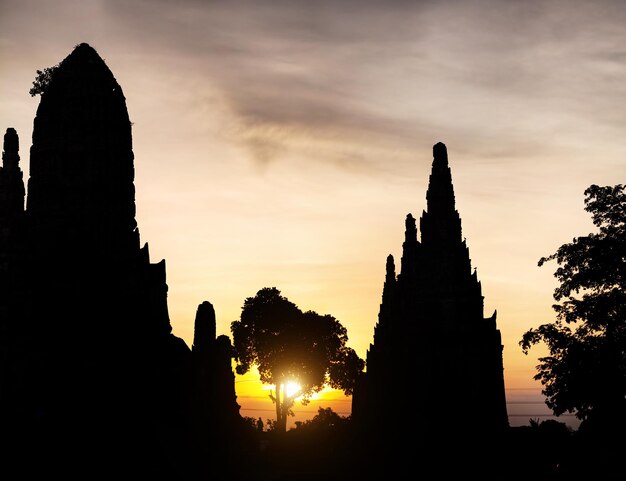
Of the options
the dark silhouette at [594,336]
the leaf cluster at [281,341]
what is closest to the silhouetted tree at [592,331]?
the dark silhouette at [594,336]

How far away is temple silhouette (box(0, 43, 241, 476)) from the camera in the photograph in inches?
665

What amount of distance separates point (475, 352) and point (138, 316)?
30.9 feet

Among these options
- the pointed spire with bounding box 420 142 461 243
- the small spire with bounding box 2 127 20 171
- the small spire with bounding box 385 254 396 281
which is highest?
the small spire with bounding box 385 254 396 281

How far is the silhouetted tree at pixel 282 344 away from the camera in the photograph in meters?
78.5

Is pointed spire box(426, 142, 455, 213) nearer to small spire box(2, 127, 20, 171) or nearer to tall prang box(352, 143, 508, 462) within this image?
tall prang box(352, 143, 508, 462)

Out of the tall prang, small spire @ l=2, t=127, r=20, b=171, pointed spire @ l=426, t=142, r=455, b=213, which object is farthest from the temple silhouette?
pointed spire @ l=426, t=142, r=455, b=213

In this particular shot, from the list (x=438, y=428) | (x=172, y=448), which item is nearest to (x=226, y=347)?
(x=172, y=448)

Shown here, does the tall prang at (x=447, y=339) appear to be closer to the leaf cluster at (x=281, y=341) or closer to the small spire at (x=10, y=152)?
the small spire at (x=10, y=152)

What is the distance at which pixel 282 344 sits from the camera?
78.7m

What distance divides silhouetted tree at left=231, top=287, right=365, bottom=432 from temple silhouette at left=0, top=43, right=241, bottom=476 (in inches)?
2294

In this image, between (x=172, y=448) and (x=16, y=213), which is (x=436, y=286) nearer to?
(x=172, y=448)

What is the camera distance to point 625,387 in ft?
101

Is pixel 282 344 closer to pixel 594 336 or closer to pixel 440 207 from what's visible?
pixel 594 336

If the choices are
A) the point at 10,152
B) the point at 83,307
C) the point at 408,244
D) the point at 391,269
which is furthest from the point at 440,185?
the point at 391,269
